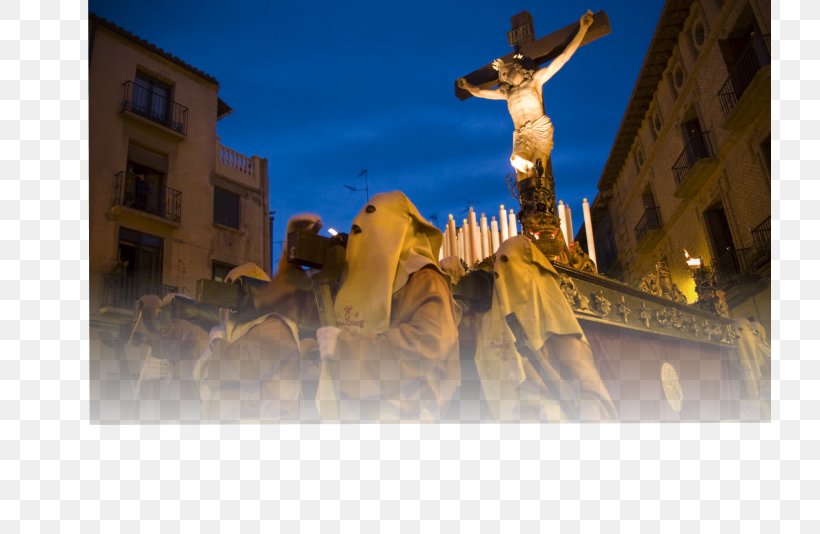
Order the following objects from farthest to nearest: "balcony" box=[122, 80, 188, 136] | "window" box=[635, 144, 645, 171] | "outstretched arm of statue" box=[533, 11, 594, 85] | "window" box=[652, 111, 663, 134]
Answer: "window" box=[635, 144, 645, 171]
"window" box=[652, 111, 663, 134]
"balcony" box=[122, 80, 188, 136]
"outstretched arm of statue" box=[533, 11, 594, 85]

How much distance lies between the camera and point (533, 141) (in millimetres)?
2465

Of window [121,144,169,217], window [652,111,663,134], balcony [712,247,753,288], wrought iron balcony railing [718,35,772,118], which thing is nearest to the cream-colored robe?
window [121,144,169,217]

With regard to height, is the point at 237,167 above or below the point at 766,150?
below

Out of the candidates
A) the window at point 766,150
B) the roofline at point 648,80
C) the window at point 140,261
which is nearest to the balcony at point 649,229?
the roofline at point 648,80

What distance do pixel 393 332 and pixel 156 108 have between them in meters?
2.71

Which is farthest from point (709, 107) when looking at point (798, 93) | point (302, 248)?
point (302, 248)

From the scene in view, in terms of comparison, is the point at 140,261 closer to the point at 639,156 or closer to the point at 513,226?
the point at 513,226

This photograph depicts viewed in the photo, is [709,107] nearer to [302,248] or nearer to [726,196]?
[726,196]

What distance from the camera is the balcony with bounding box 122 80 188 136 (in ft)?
9.35

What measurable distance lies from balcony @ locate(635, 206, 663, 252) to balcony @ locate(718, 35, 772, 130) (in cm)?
216

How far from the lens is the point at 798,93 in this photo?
1.86 meters

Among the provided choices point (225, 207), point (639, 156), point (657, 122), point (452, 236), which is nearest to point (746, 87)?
point (657, 122)

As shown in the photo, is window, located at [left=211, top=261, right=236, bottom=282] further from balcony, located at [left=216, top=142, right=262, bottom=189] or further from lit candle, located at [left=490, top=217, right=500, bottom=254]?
lit candle, located at [left=490, top=217, right=500, bottom=254]

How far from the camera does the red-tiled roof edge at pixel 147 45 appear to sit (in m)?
2.04
